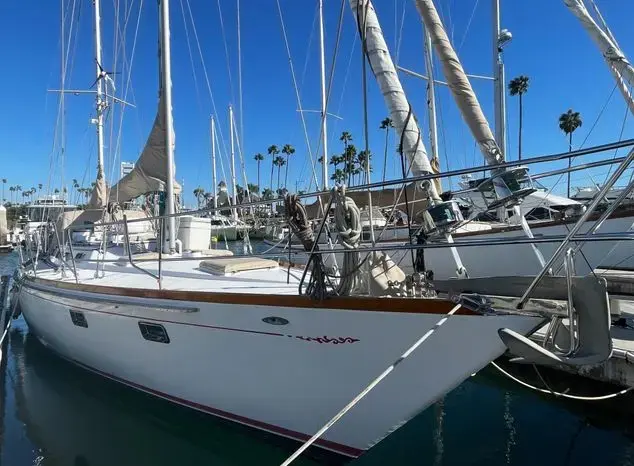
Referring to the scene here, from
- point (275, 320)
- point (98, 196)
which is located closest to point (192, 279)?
point (275, 320)

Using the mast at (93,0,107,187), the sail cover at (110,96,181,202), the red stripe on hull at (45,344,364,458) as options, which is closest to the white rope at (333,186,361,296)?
the red stripe on hull at (45,344,364,458)

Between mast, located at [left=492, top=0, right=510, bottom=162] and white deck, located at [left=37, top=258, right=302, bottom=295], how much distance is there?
816cm

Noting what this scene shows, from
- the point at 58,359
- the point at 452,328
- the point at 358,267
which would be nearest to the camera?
the point at 452,328

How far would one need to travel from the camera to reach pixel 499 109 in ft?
38.0

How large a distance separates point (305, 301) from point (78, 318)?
401 centimetres

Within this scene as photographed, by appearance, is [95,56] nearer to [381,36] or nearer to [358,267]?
[381,36]

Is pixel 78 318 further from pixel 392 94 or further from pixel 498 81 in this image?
pixel 498 81

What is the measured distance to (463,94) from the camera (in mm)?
6844

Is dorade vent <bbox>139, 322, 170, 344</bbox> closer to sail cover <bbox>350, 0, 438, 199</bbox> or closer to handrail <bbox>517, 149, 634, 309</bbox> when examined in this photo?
sail cover <bbox>350, 0, 438, 199</bbox>

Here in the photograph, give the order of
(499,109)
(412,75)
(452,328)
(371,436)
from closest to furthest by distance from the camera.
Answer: (452,328), (371,436), (499,109), (412,75)

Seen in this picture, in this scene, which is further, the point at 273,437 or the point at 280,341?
the point at 273,437

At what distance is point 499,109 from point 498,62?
4.86ft

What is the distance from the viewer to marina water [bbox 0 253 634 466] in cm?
457

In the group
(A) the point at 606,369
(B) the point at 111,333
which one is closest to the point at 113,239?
(B) the point at 111,333
